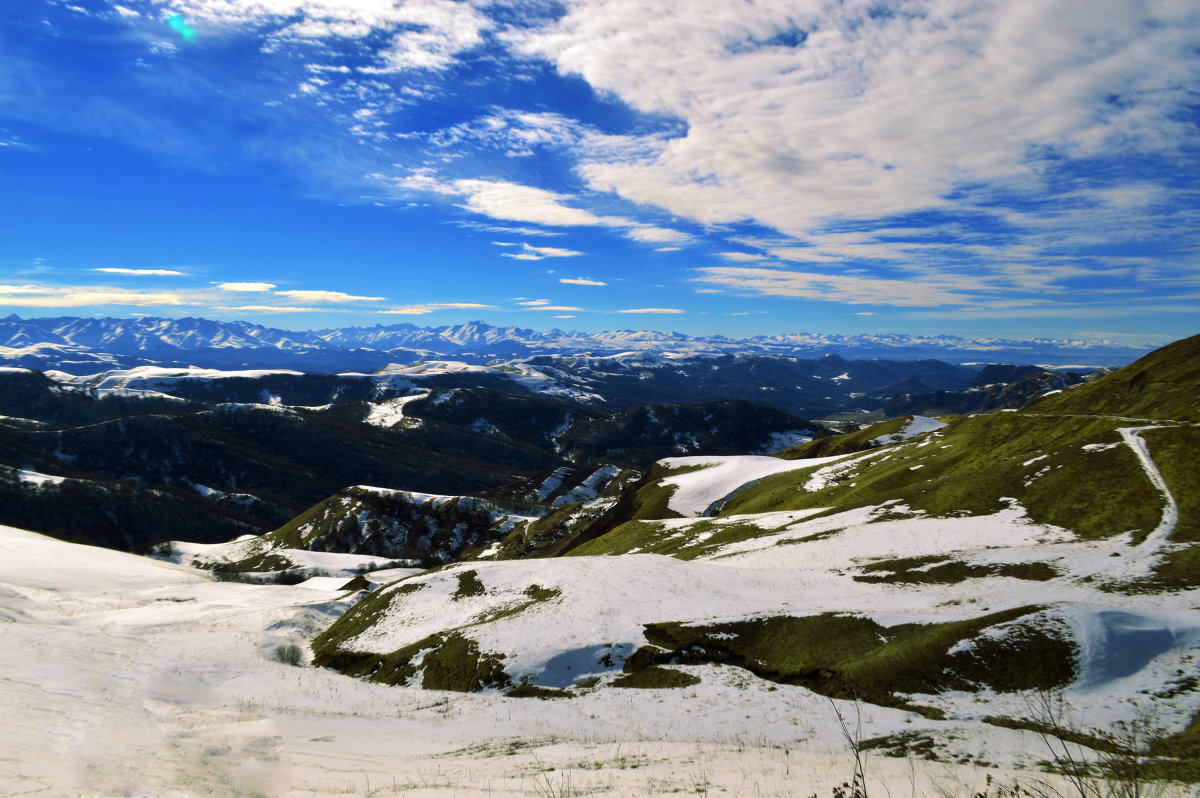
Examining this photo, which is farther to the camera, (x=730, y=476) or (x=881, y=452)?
(x=730, y=476)

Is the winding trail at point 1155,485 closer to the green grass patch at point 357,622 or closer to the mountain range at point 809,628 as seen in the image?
the mountain range at point 809,628

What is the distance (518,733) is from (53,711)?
807 inches

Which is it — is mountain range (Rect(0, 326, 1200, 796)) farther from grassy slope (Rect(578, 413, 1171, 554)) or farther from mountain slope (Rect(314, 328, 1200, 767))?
grassy slope (Rect(578, 413, 1171, 554))

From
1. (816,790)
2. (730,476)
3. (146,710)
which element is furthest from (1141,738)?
(730,476)

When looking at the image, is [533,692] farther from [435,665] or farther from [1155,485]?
[1155,485]

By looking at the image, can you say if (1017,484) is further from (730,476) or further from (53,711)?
(53,711)

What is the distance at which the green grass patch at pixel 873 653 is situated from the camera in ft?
81.0

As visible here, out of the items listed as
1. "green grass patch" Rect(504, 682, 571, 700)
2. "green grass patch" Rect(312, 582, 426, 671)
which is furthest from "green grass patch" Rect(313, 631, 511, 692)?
"green grass patch" Rect(312, 582, 426, 671)

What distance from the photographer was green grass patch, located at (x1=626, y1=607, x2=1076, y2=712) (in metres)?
24.7

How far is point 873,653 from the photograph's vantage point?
27.8 m

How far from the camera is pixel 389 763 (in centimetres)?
1962

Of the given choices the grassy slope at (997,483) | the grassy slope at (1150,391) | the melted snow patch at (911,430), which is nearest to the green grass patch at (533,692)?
the grassy slope at (997,483)

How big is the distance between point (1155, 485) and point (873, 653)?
33.9 m

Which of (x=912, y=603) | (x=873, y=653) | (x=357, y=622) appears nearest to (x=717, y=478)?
(x=912, y=603)
